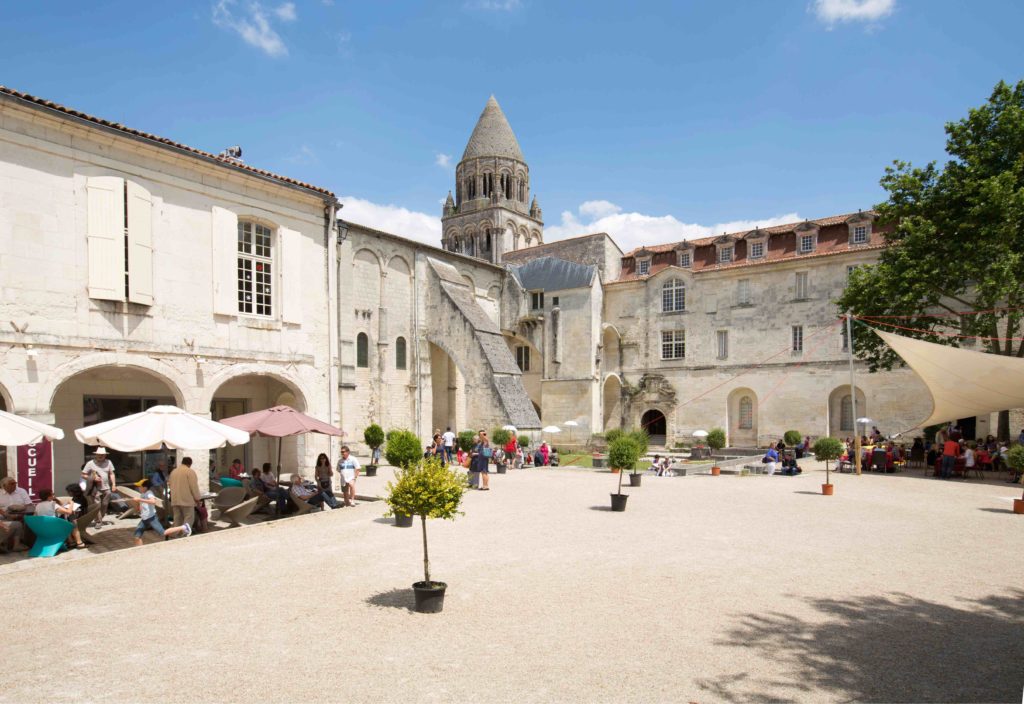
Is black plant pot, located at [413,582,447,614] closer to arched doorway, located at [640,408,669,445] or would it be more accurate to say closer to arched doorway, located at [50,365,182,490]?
arched doorway, located at [50,365,182,490]

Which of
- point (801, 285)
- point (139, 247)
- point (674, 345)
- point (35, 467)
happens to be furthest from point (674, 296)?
point (35, 467)

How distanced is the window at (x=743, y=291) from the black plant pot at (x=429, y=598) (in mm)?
28455

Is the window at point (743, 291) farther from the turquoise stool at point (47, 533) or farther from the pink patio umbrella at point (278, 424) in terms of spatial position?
the turquoise stool at point (47, 533)

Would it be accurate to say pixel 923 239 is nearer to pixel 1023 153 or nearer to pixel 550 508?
pixel 1023 153

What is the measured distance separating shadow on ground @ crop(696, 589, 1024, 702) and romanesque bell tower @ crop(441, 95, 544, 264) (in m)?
41.8

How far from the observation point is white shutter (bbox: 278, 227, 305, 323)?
15859 mm

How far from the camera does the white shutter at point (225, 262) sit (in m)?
14.6

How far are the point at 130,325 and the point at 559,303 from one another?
82.2 ft

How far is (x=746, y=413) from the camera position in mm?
32812

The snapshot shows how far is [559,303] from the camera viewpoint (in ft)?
117

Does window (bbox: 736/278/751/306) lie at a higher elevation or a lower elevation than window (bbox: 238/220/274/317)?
higher

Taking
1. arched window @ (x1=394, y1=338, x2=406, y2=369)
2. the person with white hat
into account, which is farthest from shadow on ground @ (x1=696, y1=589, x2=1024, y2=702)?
arched window @ (x1=394, y1=338, x2=406, y2=369)

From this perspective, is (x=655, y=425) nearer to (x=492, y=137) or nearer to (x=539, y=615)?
(x=492, y=137)

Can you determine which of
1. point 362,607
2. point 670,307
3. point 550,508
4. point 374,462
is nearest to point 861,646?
point 362,607
